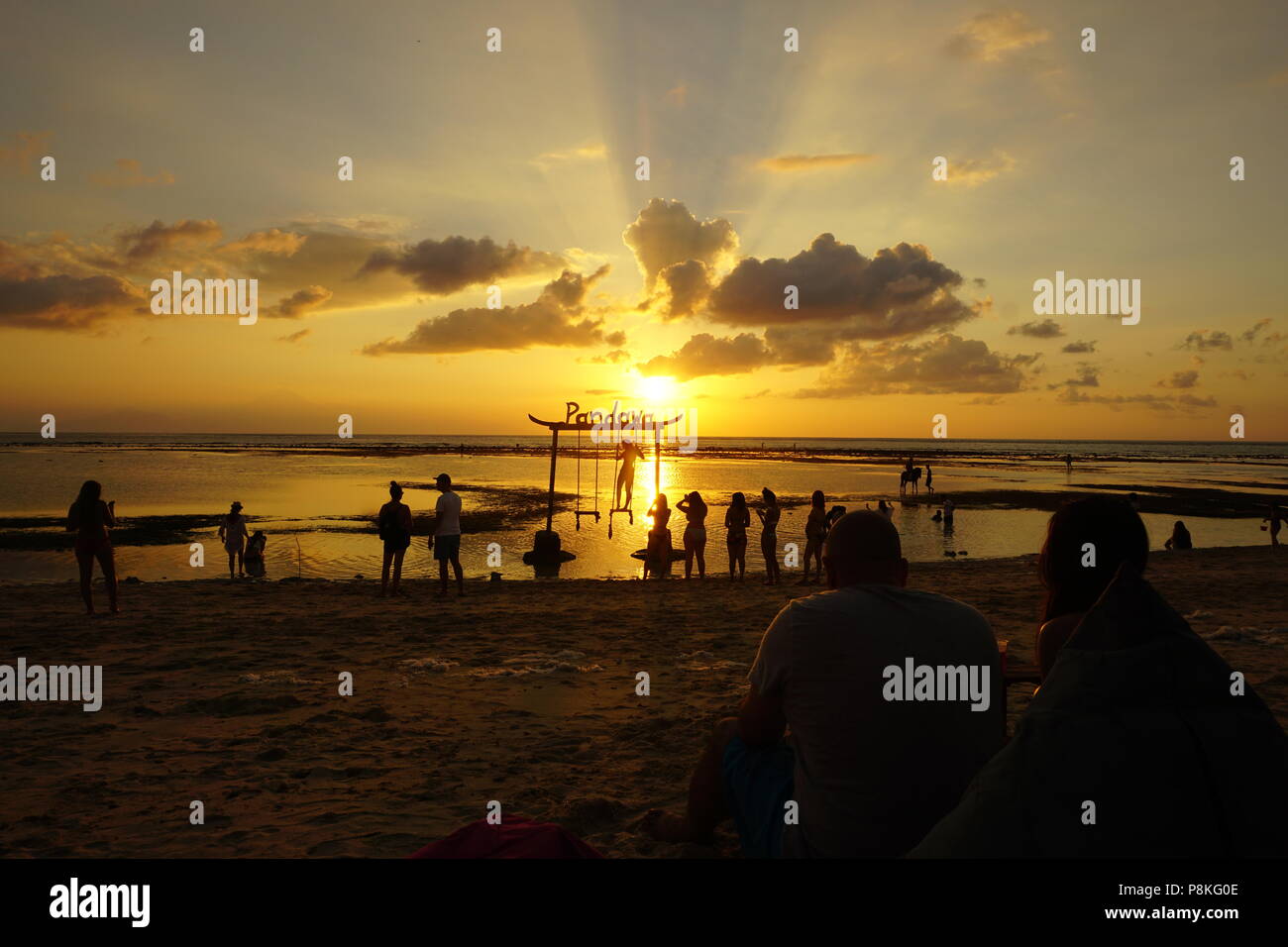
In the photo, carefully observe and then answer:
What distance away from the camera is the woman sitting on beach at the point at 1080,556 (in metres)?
2.29

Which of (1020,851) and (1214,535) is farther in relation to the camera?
(1214,535)

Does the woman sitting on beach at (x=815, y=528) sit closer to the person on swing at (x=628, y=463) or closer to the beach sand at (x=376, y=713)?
the beach sand at (x=376, y=713)

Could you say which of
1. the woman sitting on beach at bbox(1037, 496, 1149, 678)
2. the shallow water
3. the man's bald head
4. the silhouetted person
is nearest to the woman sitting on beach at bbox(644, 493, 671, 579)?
the shallow water

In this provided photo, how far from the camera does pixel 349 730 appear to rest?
5660 millimetres

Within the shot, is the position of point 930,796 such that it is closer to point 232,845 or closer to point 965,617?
point 965,617

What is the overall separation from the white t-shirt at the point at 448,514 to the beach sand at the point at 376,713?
1.20 meters

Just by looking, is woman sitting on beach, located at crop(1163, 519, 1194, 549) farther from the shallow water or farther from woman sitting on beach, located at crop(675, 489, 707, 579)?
woman sitting on beach, located at crop(675, 489, 707, 579)

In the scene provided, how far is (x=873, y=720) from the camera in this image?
7.77ft

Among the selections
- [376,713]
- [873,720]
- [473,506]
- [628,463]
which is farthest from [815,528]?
[473,506]

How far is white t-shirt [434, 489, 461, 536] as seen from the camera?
12086mm

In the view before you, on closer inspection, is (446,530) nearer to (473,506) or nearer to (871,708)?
(871,708)

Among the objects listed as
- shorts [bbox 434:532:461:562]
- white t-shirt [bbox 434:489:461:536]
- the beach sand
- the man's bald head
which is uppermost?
the man's bald head
